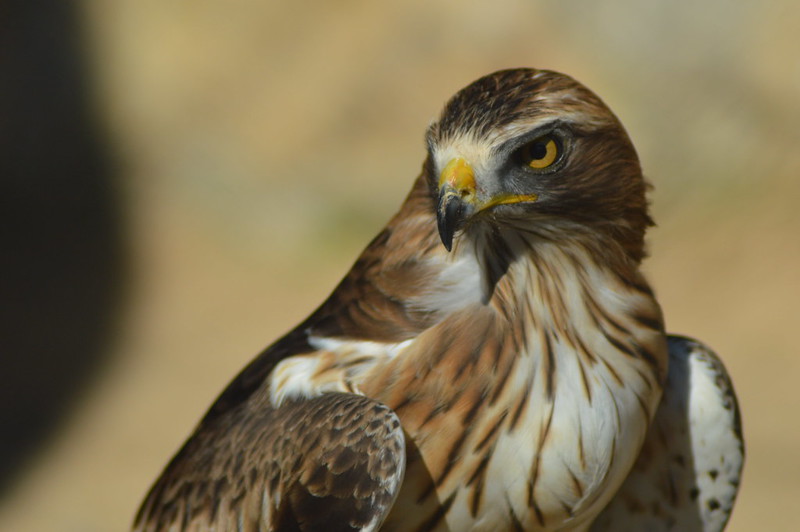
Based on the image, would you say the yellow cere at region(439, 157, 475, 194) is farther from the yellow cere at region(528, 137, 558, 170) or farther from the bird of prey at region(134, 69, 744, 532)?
the yellow cere at region(528, 137, 558, 170)

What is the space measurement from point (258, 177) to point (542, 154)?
6389 millimetres

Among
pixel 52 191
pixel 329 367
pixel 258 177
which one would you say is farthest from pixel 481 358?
pixel 52 191

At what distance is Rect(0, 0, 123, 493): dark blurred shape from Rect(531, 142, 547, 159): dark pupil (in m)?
6.06

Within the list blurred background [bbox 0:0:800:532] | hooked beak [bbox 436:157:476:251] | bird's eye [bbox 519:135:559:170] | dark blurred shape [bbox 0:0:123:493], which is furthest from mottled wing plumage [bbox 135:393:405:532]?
dark blurred shape [bbox 0:0:123:493]

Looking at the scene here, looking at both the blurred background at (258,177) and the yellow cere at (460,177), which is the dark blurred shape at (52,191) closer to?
the blurred background at (258,177)

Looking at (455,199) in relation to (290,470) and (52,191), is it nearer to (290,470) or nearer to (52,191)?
(290,470)

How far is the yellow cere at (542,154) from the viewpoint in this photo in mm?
2568

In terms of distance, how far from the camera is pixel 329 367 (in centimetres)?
288

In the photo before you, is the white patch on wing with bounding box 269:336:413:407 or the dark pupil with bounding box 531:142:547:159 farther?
the white patch on wing with bounding box 269:336:413:407

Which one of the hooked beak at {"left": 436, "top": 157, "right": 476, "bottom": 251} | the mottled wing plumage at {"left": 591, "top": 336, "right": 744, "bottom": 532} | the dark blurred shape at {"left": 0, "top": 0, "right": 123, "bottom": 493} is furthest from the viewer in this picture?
the dark blurred shape at {"left": 0, "top": 0, "right": 123, "bottom": 493}

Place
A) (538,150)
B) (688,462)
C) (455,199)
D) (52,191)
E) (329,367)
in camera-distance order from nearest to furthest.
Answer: (455,199)
(538,150)
(329,367)
(688,462)
(52,191)

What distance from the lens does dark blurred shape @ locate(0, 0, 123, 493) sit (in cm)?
835

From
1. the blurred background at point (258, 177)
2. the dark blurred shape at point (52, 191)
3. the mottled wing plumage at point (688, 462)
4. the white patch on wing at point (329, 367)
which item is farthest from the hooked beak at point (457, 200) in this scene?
the dark blurred shape at point (52, 191)

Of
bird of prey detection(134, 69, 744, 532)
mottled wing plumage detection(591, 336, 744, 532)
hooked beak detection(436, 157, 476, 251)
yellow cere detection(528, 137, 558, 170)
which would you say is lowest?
mottled wing plumage detection(591, 336, 744, 532)
